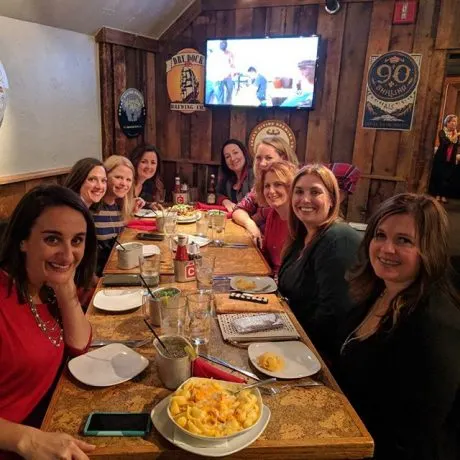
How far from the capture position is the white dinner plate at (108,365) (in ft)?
3.68

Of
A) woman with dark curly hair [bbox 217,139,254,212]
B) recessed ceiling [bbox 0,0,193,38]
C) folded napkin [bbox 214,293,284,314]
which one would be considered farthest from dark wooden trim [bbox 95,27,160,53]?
folded napkin [bbox 214,293,284,314]

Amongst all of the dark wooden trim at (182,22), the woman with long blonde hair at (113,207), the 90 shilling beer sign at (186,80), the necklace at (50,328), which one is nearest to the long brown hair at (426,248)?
Answer: the necklace at (50,328)

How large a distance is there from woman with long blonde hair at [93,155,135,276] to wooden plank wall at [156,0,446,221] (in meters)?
1.84

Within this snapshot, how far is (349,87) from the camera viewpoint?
3908 mm

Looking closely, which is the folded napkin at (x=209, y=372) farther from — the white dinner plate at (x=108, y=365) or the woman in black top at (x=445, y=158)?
the woman in black top at (x=445, y=158)

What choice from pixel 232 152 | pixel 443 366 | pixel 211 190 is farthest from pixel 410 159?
pixel 443 366

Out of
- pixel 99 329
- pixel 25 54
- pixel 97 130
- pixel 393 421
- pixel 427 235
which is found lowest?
pixel 393 421

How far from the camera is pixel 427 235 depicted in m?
1.26

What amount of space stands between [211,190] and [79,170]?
1838mm

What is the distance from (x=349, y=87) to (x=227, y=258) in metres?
2.59

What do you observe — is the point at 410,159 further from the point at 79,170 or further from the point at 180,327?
the point at 180,327

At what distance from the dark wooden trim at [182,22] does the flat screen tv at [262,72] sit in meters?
0.36

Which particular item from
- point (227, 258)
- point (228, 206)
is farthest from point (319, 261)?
point (228, 206)

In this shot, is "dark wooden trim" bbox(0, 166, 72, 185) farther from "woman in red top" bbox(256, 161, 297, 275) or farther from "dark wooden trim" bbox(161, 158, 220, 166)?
"woman in red top" bbox(256, 161, 297, 275)
